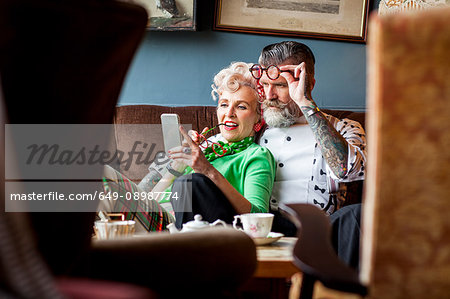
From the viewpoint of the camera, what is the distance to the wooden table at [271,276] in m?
1.23

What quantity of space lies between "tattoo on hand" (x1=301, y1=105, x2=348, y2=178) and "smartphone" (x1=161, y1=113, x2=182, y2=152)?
2.03ft

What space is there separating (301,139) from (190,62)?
93 cm

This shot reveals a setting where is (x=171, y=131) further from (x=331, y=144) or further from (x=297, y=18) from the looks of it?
(x=297, y=18)

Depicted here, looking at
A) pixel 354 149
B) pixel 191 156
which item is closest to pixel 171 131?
pixel 191 156

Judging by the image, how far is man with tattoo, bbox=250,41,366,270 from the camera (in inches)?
85.6

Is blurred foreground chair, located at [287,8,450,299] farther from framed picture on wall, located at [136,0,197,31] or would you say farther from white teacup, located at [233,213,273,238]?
framed picture on wall, located at [136,0,197,31]

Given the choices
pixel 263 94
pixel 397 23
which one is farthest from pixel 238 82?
pixel 397 23

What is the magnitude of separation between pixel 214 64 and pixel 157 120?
23.2 inches

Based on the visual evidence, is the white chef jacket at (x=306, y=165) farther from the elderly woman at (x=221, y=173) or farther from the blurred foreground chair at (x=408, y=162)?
the blurred foreground chair at (x=408, y=162)

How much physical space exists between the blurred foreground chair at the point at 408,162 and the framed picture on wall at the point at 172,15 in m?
2.43

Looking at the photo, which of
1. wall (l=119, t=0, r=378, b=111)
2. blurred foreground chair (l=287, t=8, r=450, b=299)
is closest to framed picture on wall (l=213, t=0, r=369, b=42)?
wall (l=119, t=0, r=378, b=111)

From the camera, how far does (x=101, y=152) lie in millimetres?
701

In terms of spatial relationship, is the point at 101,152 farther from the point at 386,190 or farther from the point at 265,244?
the point at 265,244

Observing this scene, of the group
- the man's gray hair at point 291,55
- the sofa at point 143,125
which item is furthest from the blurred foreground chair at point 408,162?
the sofa at point 143,125
